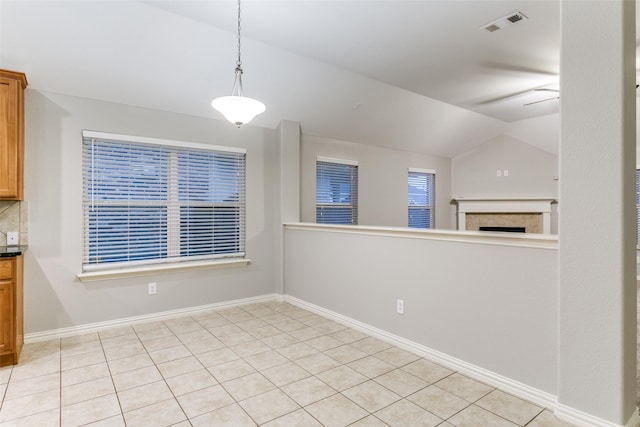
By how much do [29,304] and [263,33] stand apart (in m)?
3.34

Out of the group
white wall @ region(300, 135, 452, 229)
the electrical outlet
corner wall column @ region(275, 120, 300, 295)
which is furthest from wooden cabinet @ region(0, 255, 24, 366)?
white wall @ region(300, 135, 452, 229)

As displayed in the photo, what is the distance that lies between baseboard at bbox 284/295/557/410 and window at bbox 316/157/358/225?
196cm

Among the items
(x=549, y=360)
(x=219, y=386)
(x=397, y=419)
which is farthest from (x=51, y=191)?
(x=549, y=360)

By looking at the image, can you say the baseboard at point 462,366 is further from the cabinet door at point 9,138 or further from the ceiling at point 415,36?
the cabinet door at point 9,138

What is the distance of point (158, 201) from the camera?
3941mm

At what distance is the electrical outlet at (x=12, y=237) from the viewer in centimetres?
312

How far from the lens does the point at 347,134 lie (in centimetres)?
546

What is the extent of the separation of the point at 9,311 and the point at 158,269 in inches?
52.5

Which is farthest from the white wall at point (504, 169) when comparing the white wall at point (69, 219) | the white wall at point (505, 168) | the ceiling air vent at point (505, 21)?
the white wall at point (69, 219)

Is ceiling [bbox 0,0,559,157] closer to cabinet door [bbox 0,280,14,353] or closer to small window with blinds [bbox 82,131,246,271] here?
small window with blinds [bbox 82,131,246,271]

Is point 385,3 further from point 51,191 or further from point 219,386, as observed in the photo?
point 51,191

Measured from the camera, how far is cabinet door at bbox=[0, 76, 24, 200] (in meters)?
2.87

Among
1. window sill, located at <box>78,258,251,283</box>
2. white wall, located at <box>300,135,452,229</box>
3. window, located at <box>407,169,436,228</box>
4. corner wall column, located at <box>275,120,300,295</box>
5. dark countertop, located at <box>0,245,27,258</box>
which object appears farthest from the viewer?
window, located at <box>407,169,436,228</box>

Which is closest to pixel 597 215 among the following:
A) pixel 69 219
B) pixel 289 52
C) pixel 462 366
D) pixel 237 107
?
pixel 462 366
